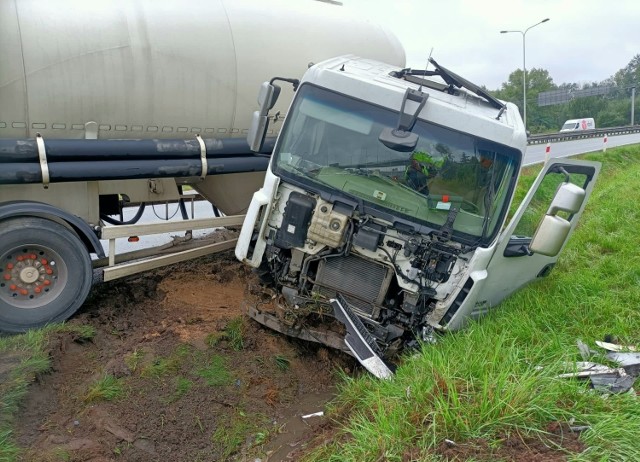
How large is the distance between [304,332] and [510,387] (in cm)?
203

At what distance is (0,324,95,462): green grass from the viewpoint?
11.0 feet

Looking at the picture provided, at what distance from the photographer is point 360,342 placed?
441 centimetres

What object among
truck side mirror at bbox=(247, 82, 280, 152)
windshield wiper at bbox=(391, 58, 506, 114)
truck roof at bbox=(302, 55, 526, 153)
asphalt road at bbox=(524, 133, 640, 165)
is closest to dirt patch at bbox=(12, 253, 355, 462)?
truck side mirror at bbox=(247, 82, 280, 152)

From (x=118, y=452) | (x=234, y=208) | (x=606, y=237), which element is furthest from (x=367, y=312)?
(x=606, y=237)

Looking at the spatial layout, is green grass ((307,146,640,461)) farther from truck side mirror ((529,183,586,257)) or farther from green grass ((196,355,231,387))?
green grass ((196,355,231,387))

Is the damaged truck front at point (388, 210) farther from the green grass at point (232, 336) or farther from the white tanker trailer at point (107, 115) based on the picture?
the white tanker trailer at point (107, 115)

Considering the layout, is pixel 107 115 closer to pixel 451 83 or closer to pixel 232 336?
pixel 232 336

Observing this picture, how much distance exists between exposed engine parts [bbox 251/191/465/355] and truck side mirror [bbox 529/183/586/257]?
0.57 metres

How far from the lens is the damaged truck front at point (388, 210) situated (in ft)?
14.2

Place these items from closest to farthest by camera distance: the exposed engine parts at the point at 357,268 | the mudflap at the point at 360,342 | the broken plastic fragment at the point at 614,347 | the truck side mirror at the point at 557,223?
the broken plastic fragment at the point at 614,347
the truck side mirror at the point at 557,223
the mudflap at the point at 360,342
the exposed engine parts at the point at 357,268

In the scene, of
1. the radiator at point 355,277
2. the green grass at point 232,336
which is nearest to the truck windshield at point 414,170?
the radiator at point 355,277

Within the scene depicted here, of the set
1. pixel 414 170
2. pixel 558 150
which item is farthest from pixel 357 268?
pixel 558 150

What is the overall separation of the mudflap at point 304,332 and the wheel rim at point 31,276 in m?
1.77

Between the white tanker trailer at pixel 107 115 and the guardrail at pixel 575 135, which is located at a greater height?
the white tanker trailer at pixel 107 115
